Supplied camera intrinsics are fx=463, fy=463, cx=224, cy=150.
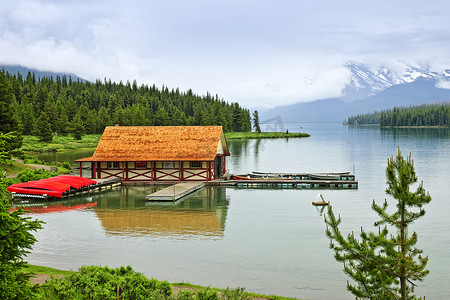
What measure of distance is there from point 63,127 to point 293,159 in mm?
68005

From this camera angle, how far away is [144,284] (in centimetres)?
1445

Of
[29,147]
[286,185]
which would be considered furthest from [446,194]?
[29,147]

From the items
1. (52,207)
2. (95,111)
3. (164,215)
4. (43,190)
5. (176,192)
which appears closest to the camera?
(164,215)

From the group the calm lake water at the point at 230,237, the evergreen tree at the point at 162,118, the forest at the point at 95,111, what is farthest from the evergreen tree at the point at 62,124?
the calm lake water at the point at 230,237

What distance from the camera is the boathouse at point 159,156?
49.1 meters

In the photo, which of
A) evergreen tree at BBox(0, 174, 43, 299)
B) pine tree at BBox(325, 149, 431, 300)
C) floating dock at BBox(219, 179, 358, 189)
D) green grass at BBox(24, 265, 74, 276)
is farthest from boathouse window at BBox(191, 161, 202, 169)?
evergreen tree at BBox(0, 174, 43, 299)

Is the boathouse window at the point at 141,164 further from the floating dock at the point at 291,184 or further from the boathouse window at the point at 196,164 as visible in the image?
the floating dock at the point at 291,184

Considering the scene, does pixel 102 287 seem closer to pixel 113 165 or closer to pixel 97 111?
pixel 113 165

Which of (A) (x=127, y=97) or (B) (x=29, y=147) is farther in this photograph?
(A) (x=127, y=97)

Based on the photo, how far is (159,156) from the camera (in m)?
49.0

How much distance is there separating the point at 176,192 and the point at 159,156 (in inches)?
317

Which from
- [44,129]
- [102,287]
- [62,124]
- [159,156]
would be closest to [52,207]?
[159,156]

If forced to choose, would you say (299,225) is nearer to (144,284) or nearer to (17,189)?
(144,284)

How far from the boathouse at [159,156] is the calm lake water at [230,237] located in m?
3.35
